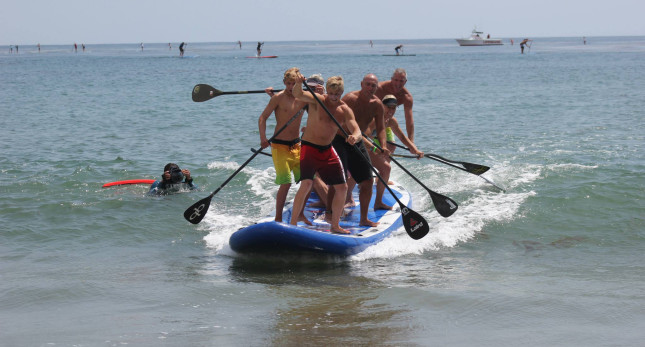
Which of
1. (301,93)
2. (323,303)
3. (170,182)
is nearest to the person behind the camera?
(323,303)

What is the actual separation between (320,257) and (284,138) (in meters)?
1.41

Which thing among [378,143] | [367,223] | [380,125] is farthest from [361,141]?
[367,223]

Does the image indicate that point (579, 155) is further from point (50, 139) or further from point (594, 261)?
point (50, 139)

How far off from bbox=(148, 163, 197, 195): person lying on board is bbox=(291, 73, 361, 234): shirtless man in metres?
4.47

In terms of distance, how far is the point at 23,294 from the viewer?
7379mm

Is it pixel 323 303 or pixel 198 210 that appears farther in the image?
pixel 198 210

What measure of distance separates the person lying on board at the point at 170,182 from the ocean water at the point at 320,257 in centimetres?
A: 15

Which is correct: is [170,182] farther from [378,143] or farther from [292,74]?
[292,74]

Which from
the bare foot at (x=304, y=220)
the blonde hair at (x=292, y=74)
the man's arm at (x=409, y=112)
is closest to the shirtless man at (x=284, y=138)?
the blonde hair at (x=292, y=74)

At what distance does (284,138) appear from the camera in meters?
8.34

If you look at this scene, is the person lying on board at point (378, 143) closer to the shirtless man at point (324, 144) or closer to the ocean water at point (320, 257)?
the ocean water at point (320, 257)

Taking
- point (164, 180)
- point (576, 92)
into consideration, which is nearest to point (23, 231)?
point (164, 180)

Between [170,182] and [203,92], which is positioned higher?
[203,92]

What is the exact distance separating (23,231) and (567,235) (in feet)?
24.5
